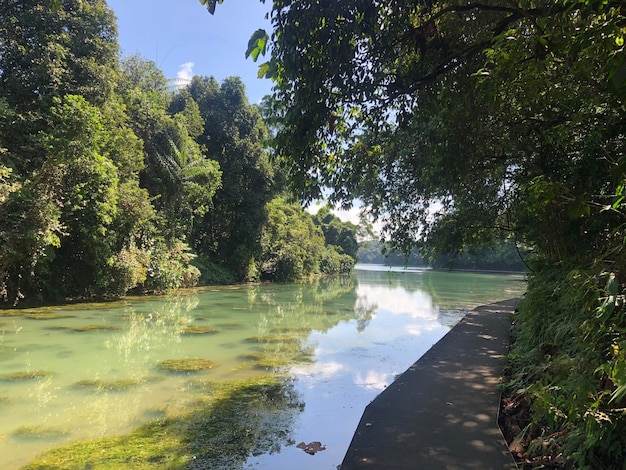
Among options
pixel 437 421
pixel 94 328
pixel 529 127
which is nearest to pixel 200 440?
pixel 437 421

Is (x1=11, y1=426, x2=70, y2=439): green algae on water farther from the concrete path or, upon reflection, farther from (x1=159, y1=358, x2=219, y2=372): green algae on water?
the concrete path

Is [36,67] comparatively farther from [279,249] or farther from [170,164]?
[279,249]

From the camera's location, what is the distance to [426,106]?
512 cm

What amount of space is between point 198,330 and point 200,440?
6.28 meters

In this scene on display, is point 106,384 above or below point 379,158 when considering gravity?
below

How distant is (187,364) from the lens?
702cm

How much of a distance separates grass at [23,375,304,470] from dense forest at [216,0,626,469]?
2.48 m

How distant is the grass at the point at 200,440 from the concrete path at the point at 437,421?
104cm

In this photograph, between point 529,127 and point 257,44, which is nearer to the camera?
point 257,44

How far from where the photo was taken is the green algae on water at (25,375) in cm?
590

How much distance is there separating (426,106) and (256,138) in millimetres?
24004

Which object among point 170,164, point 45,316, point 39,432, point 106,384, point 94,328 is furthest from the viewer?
point 170,164

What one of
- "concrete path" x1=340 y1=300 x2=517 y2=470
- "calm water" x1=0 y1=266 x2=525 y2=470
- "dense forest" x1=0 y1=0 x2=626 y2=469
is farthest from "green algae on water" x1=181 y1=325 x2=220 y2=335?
"concrete path" x1=340 y1=300 x2=517 y2=470

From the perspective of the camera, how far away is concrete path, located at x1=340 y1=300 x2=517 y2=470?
3.24 metres
